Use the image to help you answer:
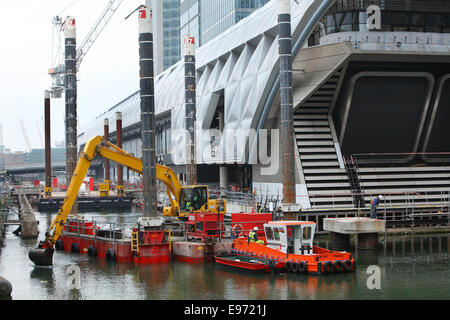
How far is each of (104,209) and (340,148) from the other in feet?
137

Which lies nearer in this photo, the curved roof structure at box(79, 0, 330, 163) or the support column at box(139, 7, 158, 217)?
the support column at box(139, 7, 158, 217)

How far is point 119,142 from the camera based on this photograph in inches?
3794

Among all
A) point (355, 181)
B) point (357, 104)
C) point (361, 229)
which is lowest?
point (361, 229)

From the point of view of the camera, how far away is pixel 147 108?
42094mm

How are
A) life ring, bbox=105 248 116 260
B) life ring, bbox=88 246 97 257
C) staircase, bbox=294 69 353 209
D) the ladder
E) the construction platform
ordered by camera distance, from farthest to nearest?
the construction platform < staircase, bbox=294 69 353 209 < life ring, bbox=88 246 97 257 < life ring, bbox=105 248 116 260 < the ladder

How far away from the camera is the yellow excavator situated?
41594 mm

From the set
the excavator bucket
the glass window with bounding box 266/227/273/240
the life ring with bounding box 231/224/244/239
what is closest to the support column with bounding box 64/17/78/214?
the excavator bucket

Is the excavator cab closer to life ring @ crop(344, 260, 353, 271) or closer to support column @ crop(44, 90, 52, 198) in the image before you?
life ring @ crop(344, 260, 353, 271)

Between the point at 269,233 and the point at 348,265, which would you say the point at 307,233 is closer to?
the point at 269,233

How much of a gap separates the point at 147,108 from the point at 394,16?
25.7 metres

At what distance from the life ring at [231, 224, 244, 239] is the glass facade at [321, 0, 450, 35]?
22608 mm

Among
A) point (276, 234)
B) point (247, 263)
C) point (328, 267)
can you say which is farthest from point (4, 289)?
point (328, 267)

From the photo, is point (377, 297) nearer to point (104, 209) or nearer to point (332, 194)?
point (332, 194)
